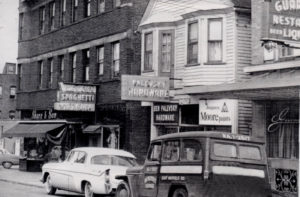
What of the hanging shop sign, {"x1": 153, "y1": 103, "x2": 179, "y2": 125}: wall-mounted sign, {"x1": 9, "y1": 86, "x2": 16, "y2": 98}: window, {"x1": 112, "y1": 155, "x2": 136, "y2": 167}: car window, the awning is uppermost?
{"x1": 9, "y1": 86, "x2": 16, "y2": 98}: window

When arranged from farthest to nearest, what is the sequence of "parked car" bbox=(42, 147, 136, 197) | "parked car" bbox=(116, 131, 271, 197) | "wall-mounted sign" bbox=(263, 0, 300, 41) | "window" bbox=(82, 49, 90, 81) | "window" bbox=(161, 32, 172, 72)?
"window" bbox=(82, 49, 90, 81) → "window" bbox=(161, 32, 172, 72) → "parked car" bbox=(42, 147, 136, 197) → "wall-mounted sign" bbox=(263, 0, 300, 41) → "parked car" bbox=(116, 131, 271, 197)

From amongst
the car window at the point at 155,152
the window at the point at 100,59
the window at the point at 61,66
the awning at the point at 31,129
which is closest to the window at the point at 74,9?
the window at the point at 61,66

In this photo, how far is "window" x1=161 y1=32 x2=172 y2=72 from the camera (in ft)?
78.9

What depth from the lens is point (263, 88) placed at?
1586 centimetres

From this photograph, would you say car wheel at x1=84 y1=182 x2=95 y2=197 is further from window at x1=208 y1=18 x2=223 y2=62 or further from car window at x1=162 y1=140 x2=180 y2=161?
window at x1=208 y1=18 x2=223 y2=62

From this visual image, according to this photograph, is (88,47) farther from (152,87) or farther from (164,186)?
(164,186)

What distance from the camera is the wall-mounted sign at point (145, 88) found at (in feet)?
71.3

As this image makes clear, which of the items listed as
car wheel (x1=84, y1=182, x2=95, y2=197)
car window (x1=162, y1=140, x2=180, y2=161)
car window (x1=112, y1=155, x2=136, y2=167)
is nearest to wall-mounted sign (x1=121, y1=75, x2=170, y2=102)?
car window (x1=112, y1=155, x2=136, y2=167)

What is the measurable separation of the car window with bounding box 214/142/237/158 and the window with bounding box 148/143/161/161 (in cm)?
171

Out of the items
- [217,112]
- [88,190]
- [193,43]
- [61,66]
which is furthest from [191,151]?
[61,66]

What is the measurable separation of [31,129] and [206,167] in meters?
20.0

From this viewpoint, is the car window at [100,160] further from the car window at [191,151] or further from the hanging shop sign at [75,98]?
the hanging shop sign at [75,98]

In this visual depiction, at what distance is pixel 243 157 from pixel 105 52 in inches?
610

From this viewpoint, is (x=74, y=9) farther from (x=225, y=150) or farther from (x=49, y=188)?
(x=225, y=150)
